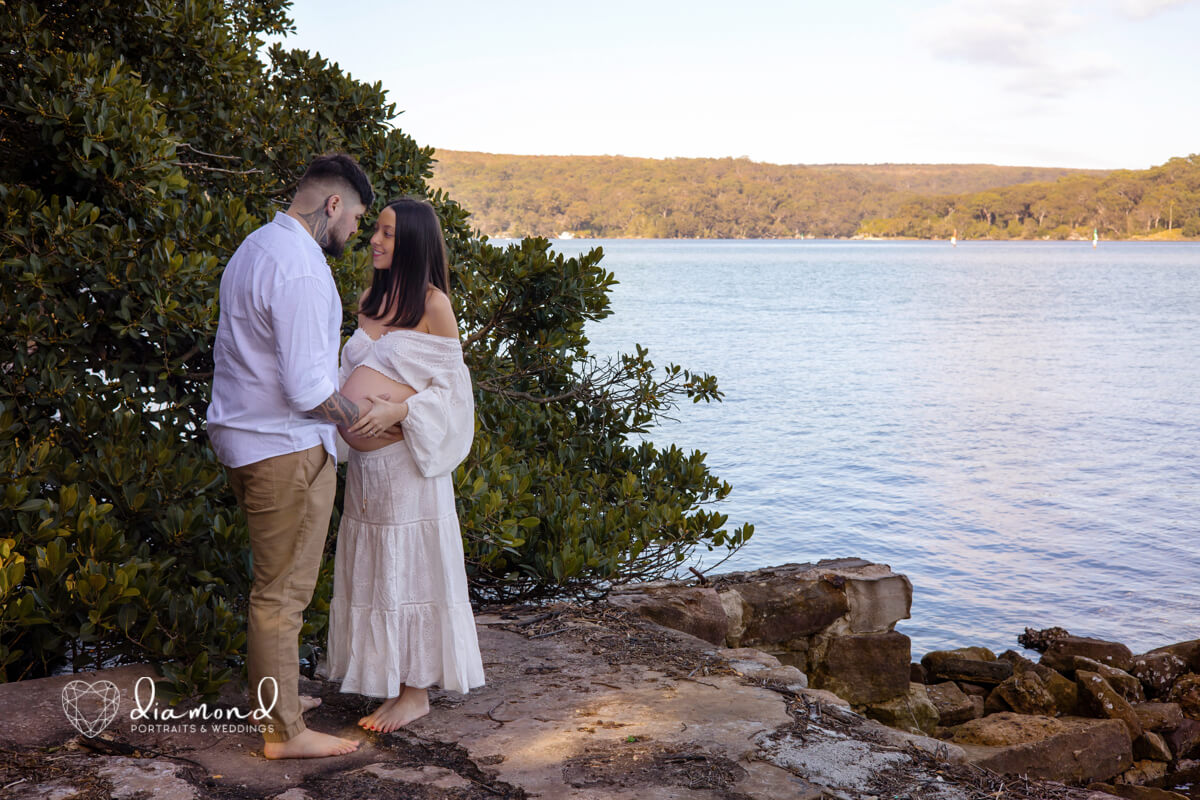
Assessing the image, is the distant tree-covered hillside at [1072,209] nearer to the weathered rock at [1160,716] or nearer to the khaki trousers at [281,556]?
the weathered rock at [1160,716]

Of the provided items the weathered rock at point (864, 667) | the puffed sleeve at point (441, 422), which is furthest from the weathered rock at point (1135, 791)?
the puffed sleeve at point (441, 422)

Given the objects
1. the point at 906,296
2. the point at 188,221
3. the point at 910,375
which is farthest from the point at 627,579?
the point at 906,296

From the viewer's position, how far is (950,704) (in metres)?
8.38

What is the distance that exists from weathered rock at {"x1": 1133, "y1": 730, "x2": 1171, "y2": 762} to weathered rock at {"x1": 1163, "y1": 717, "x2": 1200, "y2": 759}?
309 mm

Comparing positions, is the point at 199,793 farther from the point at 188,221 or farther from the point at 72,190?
the point at 72,190

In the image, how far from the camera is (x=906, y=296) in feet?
232

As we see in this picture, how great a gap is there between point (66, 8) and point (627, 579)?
4.78 m

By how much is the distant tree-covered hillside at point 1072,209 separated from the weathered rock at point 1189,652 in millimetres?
182299

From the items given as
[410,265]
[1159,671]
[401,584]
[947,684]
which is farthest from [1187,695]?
[410,265]

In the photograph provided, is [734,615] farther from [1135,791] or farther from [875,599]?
[1135,791]

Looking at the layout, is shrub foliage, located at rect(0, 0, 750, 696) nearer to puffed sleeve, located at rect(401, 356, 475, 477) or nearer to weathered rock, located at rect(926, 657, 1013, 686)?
puffed sleeve, located at rect(401, 356, 475, 477)

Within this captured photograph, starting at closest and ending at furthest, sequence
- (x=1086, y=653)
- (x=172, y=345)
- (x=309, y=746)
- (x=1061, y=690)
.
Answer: (x=309, y=746)
(x=172, y=345)
(x=1061, y=690)
(x=1086, y=653)

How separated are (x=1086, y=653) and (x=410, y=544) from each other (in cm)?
878

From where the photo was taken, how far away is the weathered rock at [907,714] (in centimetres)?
745
